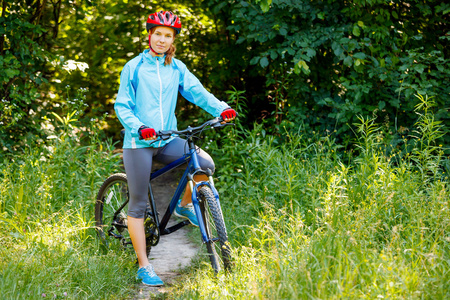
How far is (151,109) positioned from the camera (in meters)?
3.67

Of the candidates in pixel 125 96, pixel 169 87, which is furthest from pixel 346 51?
pixel 125 96

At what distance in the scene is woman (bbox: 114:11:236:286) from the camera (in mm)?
3617

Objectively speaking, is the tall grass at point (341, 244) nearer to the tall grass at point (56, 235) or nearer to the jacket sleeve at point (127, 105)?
the tall grass at point (56, 235)

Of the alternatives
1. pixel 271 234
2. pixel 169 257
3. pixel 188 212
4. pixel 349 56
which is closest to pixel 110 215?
pixel 169 257

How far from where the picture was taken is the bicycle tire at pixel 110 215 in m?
4.25

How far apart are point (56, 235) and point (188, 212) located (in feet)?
3.72

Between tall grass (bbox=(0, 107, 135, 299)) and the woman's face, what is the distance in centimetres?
164

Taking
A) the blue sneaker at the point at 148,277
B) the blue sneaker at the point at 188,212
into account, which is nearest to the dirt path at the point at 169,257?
the blue sneaker at the point at 148,277

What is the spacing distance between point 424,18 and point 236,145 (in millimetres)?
2815

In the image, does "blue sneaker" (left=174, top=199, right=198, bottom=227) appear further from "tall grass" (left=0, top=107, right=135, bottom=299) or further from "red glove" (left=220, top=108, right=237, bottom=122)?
"red glove" (left=220, top=108, right=237, bottom=122)

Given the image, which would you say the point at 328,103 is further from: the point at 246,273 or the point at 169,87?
the point at 246,273

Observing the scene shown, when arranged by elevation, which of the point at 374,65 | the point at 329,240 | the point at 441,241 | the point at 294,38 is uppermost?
the point at 294,38

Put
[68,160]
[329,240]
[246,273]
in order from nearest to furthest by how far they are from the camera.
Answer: [329,240] < [246,273] < [68,160]

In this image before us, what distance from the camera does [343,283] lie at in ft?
9.01
